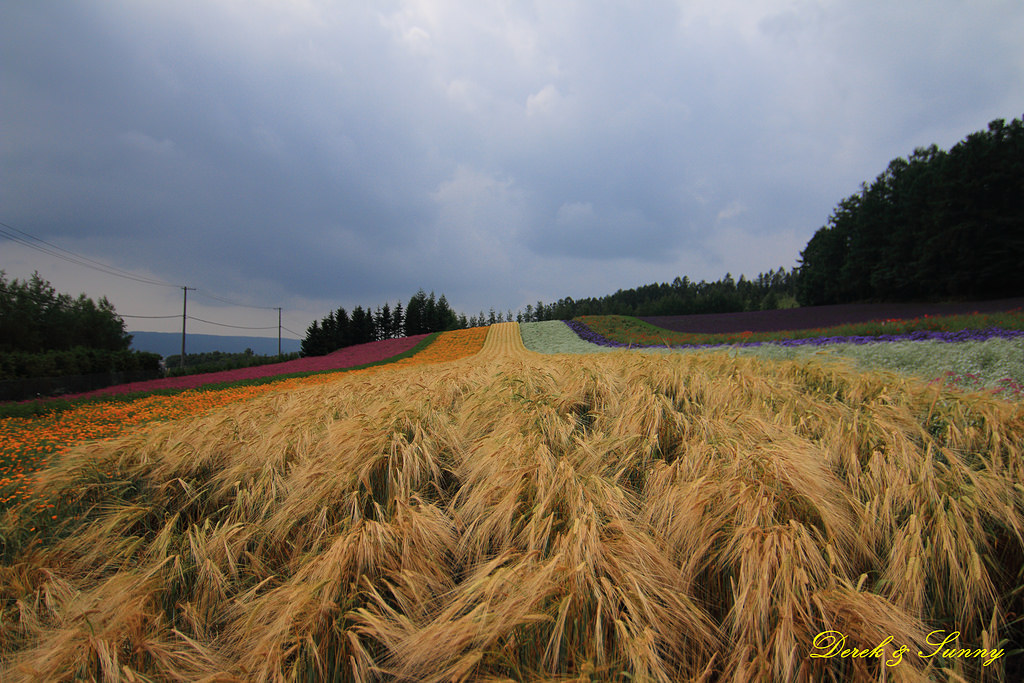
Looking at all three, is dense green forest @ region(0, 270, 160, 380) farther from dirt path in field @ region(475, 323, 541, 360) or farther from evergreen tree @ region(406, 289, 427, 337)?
evergreen tree @ region(406, 289, 427, 337)

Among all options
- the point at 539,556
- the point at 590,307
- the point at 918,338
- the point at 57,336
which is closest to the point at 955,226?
the point at 918,338

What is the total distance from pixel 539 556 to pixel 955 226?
33.3m

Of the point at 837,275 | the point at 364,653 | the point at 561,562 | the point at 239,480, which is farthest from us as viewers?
the point at 837,275

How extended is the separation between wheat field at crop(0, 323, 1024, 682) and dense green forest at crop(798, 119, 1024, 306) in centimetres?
2947

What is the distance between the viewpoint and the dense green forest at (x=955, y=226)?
2177 cm

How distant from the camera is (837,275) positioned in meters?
35.7

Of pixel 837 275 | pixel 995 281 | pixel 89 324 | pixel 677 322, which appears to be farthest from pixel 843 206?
pixel 89 324

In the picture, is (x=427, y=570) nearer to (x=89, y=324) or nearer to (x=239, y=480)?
(x=239, y=480)

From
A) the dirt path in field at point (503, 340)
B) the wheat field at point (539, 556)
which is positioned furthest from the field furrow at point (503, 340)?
the wheat field at point (539, 556)

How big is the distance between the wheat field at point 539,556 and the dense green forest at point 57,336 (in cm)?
2006

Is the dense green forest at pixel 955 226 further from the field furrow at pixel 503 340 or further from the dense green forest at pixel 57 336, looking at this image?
the dense green forest at pixel 57 336

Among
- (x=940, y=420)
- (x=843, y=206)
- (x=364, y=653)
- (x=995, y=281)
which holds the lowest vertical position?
(x=364, y=653)

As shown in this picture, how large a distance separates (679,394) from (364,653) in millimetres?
3066

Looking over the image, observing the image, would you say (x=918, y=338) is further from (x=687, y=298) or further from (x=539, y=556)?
(x=687, y=298)
